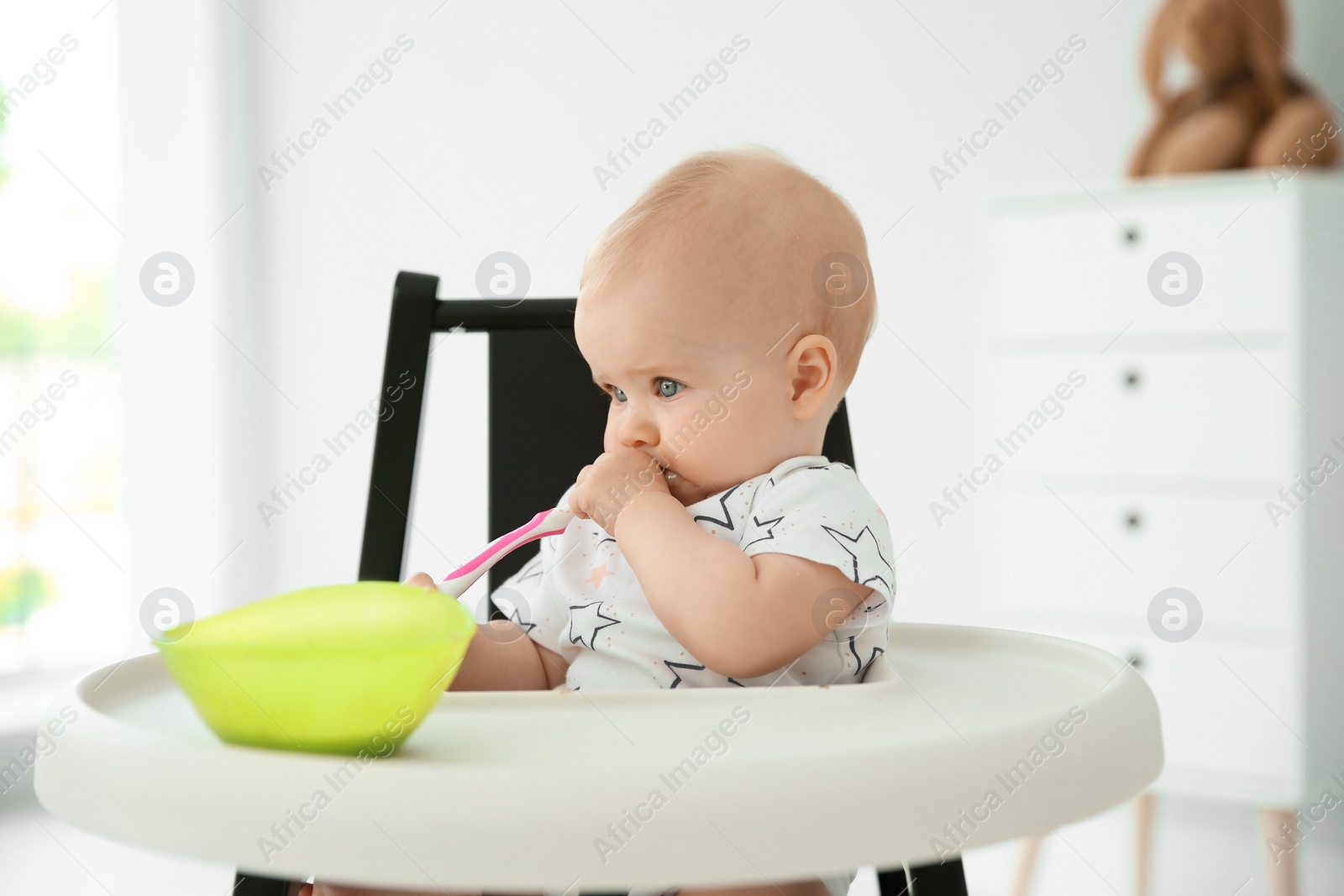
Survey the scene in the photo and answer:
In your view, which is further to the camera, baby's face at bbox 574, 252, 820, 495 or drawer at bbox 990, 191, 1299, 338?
drawer at bbox 990, 191, 1299, 338

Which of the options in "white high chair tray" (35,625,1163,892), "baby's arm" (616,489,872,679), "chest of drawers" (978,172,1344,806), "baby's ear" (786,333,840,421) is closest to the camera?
"white high chair tray" (35,625,1163,892)

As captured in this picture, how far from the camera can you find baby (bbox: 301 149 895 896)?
2.10 feet

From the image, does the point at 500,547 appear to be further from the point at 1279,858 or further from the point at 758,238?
the point at 1279,858

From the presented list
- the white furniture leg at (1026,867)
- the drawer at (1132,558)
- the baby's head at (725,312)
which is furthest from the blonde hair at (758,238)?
the drawer at (1132,558)

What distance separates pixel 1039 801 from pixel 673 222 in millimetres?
407

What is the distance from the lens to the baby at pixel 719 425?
0.64 metres

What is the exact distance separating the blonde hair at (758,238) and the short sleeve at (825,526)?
89mm

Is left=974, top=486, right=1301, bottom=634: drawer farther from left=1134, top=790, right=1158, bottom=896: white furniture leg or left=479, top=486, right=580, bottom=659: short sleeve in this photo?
left=479, top=486, right=580, bottom=659: short sleeve

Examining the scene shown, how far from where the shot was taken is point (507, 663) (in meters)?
0.76

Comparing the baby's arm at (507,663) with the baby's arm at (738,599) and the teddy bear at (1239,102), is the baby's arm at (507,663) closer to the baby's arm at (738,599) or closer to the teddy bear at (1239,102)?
the baby's arm at (738,599)

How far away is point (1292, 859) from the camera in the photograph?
5.12 feet

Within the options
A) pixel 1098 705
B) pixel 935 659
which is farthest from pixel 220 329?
pixel 1098 705

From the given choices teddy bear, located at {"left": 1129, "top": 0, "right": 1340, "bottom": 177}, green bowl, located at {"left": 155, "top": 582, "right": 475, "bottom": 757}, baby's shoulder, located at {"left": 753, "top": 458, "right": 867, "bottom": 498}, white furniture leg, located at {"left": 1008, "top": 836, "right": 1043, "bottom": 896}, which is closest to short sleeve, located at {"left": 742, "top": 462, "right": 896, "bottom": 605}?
baby's shoulder, located at {"left": 753, "top": 458, "right": 867, "bottom": 498}

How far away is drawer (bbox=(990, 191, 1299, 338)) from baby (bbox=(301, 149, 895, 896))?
47.2 inches
